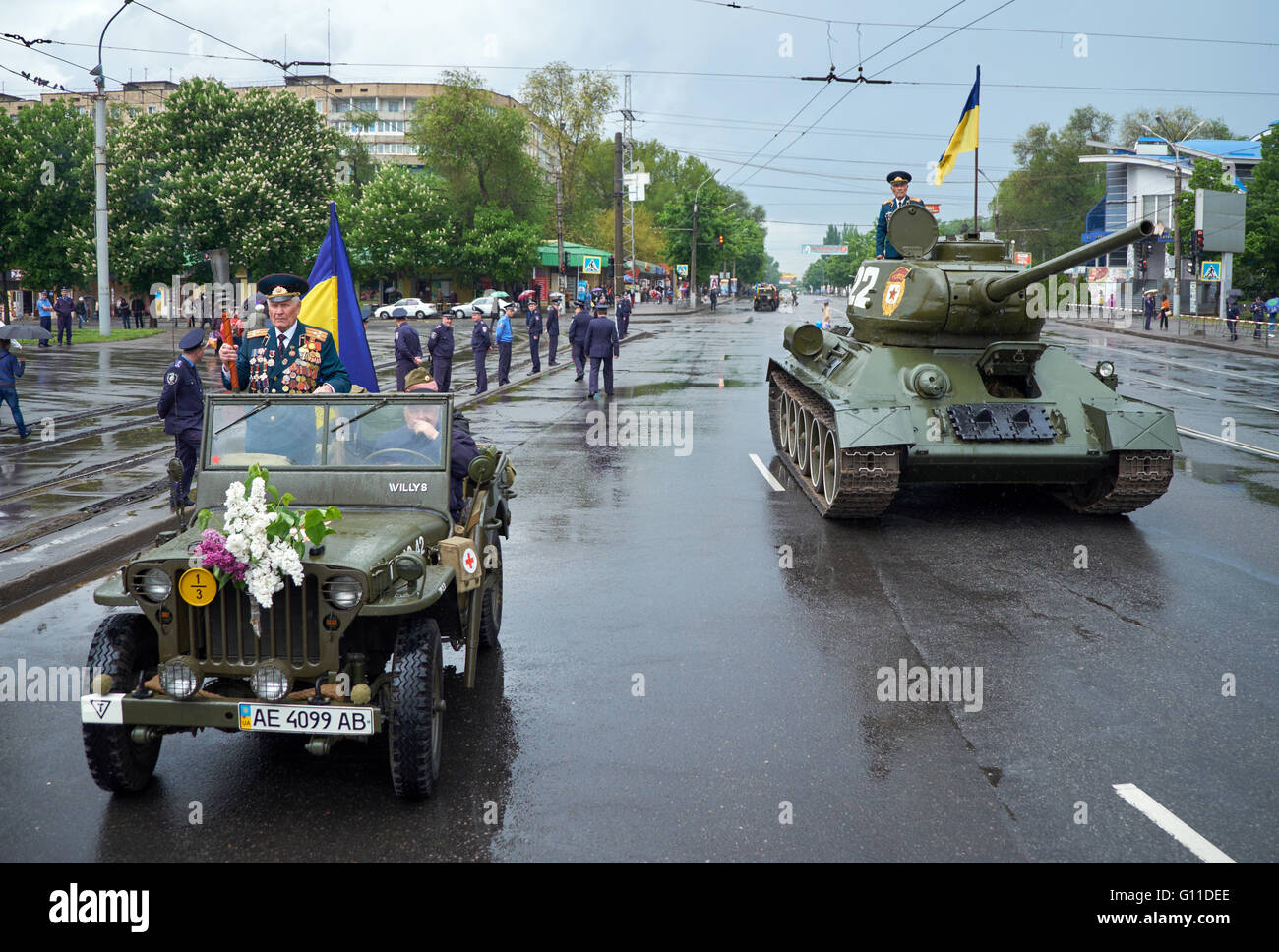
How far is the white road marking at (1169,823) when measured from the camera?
4691 mm

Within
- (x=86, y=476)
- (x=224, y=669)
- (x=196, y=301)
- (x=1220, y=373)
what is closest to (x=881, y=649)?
(x=224, y=669)

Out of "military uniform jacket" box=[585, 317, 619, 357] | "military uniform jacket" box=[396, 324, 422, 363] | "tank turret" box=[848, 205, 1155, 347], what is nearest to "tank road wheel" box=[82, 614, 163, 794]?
"tank turret" box=[848, 205, 1155, 347]

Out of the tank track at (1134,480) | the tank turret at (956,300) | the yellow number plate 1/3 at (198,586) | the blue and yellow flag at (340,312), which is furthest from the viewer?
the tank turret at (956,300)

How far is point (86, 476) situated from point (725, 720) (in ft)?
33.0

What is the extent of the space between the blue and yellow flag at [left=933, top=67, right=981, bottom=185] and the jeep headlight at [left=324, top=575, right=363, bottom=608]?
45.1 ft

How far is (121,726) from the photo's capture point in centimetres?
509

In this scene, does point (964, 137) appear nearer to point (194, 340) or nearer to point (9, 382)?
point (194, 340)

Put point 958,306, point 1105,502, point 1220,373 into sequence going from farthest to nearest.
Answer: point 1220,373 → point 958,306 → point 1105,502

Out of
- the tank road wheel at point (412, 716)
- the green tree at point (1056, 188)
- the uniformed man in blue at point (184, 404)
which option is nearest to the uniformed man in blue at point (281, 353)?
the tank road wheel at point (412, 716)

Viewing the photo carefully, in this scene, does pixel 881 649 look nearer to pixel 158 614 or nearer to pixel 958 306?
pixel 158 614

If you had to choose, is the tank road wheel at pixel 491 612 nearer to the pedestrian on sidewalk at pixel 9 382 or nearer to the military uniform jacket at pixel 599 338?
the pedestrian on sidewalk at pixel 9 382

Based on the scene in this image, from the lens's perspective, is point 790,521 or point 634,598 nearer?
point 634,598

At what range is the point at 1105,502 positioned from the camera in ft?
36.8

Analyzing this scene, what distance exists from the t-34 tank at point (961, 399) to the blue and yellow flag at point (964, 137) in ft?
13.2
